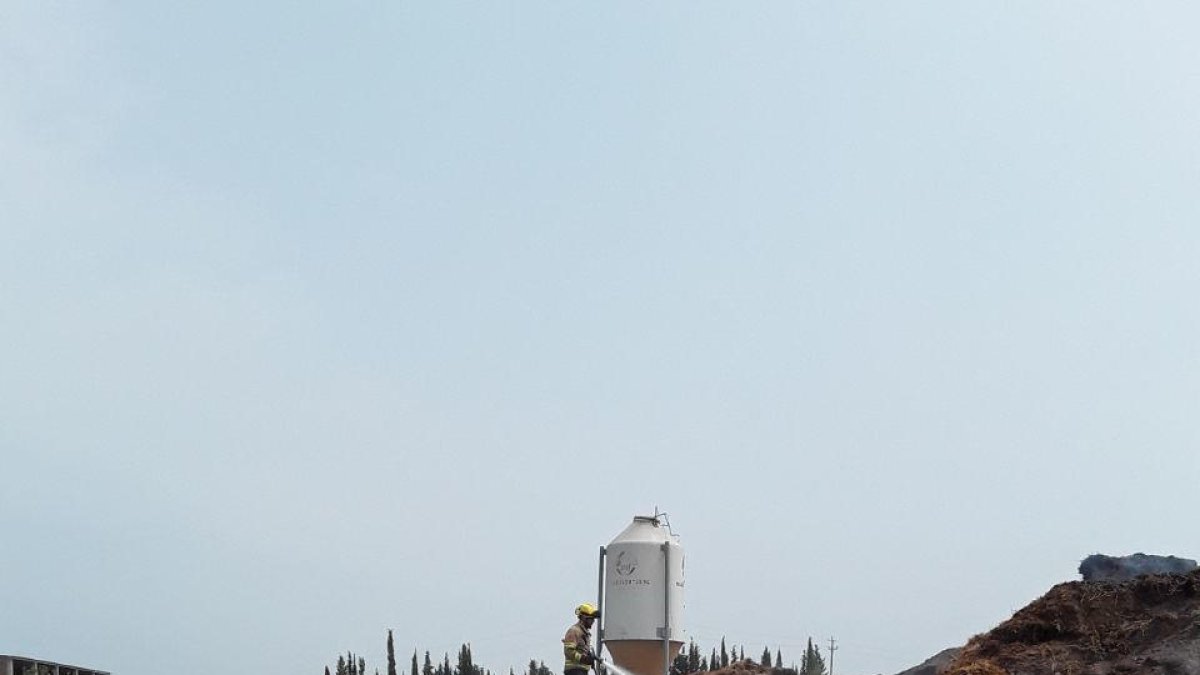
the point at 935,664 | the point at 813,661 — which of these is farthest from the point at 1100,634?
the point at 813,661

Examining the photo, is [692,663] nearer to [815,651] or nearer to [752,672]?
[815,651]

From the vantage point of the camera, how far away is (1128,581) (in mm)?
22688

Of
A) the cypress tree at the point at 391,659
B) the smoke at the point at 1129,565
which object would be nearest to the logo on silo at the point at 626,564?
the smoke at the point at 1129,565

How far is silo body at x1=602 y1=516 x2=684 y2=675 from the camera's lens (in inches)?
920

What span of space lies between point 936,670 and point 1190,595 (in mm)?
5185

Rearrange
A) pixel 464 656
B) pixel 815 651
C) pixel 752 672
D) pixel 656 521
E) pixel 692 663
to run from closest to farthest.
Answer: pixel 656 521 < pixel 752 672 < pixel 692 663 < pixel 815 651 < pixel 464 656

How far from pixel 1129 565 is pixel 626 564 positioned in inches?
400

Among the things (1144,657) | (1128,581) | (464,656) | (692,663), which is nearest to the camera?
(1144,657)

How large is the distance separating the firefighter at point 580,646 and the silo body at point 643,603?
10.9 ft

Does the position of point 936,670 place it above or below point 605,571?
below

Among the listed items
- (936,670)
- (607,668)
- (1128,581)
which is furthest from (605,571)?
(1128,581)

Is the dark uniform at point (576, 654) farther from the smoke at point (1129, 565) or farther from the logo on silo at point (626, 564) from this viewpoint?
the smoke at point (1129, 565)

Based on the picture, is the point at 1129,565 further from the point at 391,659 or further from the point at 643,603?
the point at 391,659

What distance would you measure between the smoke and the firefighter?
11277 millimetres
